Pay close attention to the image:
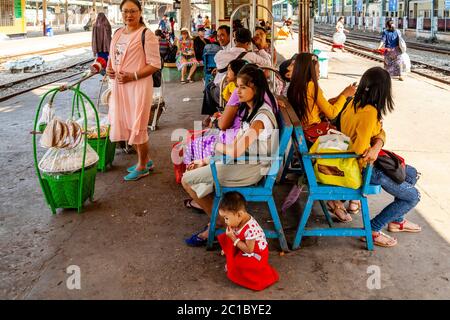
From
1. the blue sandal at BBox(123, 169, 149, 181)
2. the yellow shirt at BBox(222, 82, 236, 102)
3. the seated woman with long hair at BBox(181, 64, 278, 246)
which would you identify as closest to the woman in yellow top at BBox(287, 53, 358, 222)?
the seated woman with long hair at BBox(181, 64, 278, 246)

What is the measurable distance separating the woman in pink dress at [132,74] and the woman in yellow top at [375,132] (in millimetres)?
2031

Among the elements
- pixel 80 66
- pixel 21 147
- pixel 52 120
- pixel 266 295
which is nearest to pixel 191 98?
pixel 21 147

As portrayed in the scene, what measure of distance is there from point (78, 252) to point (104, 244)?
20 centimetres

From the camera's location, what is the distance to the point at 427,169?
5391mm

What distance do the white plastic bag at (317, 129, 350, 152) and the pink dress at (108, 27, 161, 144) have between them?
202 centimetres

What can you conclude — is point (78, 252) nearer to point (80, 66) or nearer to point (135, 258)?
point (135, 258)

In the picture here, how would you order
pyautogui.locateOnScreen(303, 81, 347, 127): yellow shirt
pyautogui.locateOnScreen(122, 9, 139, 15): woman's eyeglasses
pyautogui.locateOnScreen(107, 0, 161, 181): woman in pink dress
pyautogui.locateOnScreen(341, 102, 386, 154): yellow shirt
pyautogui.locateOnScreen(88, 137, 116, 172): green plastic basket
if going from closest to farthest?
1. pyautogui.locateOnScreen(341, 102, 386, 154): yellow shirt
2. pyautogui.locateOnScreen(303, 81, 347, 127): yellow shirt
3. pyautogui.locateOnScreen(122, 9, 139, 15): woman's eyeglasses
4. pyautogui.locateOnScreen(107, 0, 161, 181): woman in pink dress
5. pyautogui.locateOnScreen(88, 137, 116, 172): green plastic basket

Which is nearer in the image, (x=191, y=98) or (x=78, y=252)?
(x=78, y=252)

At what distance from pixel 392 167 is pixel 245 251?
4.04ft

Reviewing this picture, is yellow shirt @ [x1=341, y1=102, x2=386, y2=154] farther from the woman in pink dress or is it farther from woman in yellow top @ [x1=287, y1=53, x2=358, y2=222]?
the woman in pink dress

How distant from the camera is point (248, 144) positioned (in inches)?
129

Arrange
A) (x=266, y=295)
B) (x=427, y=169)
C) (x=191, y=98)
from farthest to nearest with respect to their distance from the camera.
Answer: (x=191, y=98) → (x=427, y=169) → (x=266, y=295)

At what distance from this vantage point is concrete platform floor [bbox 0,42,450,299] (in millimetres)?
3008

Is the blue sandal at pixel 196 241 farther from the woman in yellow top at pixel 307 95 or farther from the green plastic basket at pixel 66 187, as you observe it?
the woman in yellow top at pixel 307 95
